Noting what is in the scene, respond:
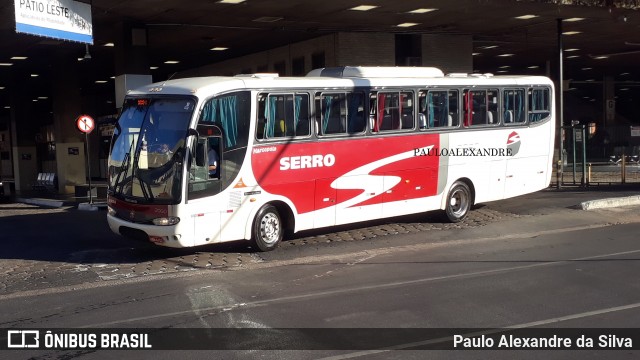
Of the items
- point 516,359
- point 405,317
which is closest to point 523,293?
point 405,317

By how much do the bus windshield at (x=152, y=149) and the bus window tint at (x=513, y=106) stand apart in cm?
848

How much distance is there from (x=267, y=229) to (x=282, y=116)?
221 cm

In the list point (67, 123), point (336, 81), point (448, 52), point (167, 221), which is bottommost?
point (167, 221)

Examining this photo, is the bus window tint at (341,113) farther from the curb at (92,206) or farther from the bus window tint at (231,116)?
the curb at (92,206)

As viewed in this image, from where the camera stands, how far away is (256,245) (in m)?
13.4

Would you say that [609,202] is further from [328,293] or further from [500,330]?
[500,330]

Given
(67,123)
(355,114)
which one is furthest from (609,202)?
(67,123)

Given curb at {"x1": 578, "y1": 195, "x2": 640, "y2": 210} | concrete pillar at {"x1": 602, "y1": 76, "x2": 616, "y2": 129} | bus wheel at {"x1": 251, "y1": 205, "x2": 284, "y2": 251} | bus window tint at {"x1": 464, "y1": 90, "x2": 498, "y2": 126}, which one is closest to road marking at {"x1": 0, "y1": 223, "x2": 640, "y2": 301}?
bus wheel at {"x1": 251, "y1": 205, "x2": 284, "y2": 251}

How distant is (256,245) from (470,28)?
51.7 feet

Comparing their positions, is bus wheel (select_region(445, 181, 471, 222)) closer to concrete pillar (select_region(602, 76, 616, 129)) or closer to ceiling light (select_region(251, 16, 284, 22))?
ceiling light (select_region(251, 16, 284, 22))

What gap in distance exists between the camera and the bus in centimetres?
1234

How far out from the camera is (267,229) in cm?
1349

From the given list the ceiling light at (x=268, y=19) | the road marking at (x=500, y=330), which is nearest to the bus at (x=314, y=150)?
the road marking at (x=500, y=330)

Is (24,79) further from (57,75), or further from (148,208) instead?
(148,208)
